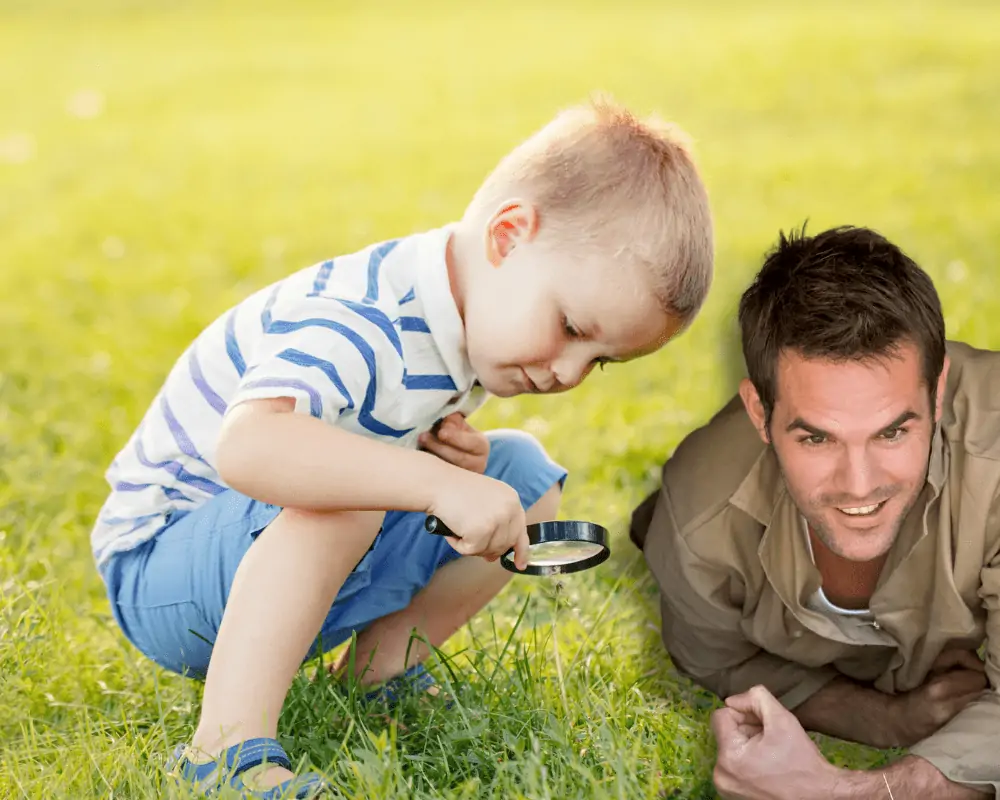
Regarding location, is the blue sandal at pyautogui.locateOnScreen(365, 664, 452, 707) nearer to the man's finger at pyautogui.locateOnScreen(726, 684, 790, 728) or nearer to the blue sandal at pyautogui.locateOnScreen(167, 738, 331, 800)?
the blue sandal at pyautogui.locateOnScreen(167, 738, 331, 800)

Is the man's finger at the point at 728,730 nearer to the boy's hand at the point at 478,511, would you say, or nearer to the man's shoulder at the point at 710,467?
the man's shoulder at the point at 710,467

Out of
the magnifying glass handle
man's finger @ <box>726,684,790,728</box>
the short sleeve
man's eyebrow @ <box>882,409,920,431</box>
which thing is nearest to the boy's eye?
the short sleeve

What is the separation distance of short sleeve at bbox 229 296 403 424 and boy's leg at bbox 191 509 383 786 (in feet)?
0.73

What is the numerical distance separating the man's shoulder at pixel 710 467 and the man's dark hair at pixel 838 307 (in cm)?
18

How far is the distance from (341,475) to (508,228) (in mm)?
595

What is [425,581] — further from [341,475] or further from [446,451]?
[341,475]

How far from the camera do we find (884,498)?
278cm

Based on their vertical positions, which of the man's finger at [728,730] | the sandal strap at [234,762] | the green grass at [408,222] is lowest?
the green grass at [408,222]

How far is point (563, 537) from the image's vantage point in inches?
108

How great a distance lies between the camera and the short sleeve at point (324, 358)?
2.39 metres

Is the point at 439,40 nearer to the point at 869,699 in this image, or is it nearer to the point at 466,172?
the point at 466,172

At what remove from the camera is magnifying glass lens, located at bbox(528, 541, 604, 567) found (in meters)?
2.77

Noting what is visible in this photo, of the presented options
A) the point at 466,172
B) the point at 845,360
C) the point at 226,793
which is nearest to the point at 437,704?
the point at 226,793

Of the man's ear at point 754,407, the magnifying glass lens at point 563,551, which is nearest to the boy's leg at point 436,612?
the magnifying glass lens at point 563,551
